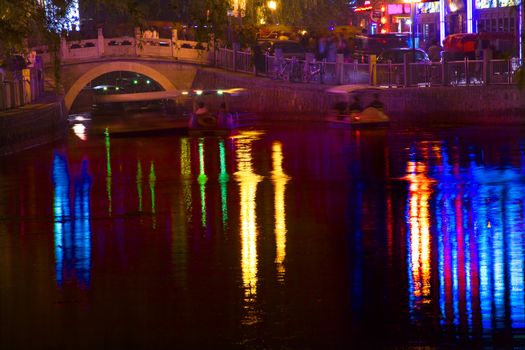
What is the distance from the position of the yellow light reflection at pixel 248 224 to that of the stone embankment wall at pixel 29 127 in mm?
6190

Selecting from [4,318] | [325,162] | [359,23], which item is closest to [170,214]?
[4,318]

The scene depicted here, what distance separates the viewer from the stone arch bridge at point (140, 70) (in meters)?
56.8

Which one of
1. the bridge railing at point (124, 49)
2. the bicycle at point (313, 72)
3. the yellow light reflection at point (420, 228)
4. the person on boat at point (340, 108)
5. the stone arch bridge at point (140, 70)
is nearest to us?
the yellow light reflection at point (420, 228)

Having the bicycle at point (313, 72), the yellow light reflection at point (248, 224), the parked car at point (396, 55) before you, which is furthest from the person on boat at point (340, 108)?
the yellow light reflection at point (248, 224)

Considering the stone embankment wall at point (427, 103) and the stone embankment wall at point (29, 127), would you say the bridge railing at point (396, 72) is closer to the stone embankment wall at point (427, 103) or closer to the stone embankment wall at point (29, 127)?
the stone embankment wall at point (427, 103)

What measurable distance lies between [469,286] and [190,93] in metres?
27.4

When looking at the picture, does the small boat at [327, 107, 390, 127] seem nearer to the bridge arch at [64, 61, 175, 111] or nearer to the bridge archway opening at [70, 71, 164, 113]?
the bridge archway opening at [70, 71, 164, 113]

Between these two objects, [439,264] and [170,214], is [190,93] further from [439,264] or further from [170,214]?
[439,264]

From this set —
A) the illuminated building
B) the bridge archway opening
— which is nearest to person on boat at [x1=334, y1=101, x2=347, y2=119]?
the illuminated building

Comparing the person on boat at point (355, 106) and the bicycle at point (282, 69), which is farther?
the bicycle at point (282, 69)

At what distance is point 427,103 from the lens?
38562 mm

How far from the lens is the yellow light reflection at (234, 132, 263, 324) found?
37.0 feet

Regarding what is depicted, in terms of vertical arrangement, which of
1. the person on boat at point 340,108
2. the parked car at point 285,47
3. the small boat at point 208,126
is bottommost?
the small boat at point 208,126

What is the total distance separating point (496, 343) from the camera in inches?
369
